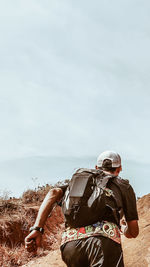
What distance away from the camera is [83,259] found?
2.47 meters

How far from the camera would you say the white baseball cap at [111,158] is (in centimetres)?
302

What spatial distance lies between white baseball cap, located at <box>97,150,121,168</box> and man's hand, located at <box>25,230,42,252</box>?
884 millimetres

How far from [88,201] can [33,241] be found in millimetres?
615

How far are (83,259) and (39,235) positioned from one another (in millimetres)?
485

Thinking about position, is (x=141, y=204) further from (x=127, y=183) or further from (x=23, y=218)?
(x=127, y=183)

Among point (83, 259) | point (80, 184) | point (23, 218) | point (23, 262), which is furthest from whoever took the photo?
point (23, 218)

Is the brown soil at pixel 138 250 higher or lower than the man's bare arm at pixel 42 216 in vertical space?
lower

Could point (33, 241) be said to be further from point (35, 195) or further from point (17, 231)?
point (35, 195)

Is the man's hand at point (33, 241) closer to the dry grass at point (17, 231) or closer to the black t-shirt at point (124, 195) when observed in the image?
the black t-shirt at point (124, 195)

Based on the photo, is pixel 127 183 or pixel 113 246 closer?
pixel 113 246

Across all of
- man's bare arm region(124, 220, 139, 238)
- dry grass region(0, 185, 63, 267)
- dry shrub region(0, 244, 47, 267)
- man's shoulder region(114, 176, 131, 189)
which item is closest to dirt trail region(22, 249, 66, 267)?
dry shrub region(0, 244, 47, 267)

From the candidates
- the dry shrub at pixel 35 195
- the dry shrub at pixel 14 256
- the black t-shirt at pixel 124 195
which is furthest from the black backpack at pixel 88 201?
the dry shrub at pixel 35 195

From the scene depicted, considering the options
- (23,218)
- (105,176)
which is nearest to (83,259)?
(105,176)

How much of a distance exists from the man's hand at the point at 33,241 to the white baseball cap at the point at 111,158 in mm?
884
